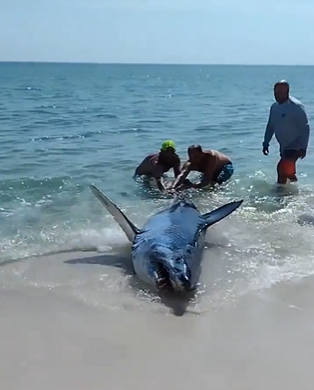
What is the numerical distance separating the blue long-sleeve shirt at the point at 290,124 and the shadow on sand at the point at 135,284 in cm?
379

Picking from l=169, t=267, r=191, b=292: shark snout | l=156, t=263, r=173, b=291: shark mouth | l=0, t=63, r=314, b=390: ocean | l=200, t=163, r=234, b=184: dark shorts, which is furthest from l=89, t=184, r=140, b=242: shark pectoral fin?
l=200, t=163, r=234, b=184: dark shorts

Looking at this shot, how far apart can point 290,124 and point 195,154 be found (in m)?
1.49

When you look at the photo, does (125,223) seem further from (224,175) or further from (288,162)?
(288,162)

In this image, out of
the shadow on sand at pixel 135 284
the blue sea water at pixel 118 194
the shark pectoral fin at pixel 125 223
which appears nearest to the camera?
the shadow on sand at pixel 135 284

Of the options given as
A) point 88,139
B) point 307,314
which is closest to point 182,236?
point 307,314

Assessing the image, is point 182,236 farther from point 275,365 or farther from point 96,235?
point 275,365

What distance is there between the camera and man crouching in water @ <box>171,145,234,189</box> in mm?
8966

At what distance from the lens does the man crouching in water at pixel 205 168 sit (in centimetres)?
897

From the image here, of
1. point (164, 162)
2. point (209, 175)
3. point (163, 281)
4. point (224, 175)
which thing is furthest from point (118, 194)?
point (163, 281)

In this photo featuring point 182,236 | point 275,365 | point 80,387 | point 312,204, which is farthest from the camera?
point 312,204

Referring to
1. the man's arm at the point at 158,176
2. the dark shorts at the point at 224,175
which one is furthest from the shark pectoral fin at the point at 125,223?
the dark shorts at the point at 224,175

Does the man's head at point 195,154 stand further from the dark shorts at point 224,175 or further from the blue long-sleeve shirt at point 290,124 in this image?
the blue long-sleeve shirt at point 290,124

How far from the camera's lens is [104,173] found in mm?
10656

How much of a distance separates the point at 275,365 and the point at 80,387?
1.27 metres
